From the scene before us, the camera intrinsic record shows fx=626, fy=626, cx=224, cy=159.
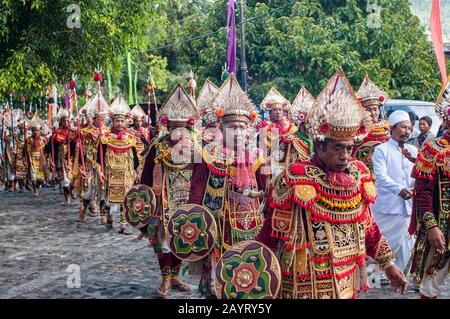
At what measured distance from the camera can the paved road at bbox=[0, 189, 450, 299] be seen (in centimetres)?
674

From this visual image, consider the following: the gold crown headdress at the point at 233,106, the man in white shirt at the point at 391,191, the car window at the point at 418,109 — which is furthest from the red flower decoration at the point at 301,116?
the car window at the point at 418,109

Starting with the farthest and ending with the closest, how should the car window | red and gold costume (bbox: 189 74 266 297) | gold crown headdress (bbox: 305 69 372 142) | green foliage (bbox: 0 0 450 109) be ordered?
the car window, green foliage (bbox: 0 0 450 109), red and gold costume (bbox: 189 74 266 297), gold crown headdress (bbox: 305 69 372 142)

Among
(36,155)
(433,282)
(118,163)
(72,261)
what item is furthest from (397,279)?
(36,155)

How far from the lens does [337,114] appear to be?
3.80 metres

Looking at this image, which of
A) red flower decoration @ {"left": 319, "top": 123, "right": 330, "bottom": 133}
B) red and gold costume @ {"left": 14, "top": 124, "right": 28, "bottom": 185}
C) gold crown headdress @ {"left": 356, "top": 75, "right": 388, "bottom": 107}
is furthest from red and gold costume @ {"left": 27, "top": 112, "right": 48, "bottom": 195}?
red flower decoration @ {"left": 319, "top": 123, "right": 330, "bottom": 133}

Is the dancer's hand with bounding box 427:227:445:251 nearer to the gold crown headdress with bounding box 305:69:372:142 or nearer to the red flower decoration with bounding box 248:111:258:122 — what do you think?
the gold crown headdress with bounding box 305:69:372:142

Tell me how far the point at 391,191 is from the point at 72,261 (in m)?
4.27

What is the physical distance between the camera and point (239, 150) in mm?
5477

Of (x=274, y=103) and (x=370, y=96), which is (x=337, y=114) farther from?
(x=274, y=103)

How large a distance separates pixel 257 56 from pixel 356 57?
2.86m

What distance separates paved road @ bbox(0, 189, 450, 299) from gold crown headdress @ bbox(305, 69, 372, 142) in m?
3.13

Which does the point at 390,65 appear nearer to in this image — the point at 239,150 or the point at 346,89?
the point at 239,150

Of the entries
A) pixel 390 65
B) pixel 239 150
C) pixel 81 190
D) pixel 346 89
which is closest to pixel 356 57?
pixel 390 65

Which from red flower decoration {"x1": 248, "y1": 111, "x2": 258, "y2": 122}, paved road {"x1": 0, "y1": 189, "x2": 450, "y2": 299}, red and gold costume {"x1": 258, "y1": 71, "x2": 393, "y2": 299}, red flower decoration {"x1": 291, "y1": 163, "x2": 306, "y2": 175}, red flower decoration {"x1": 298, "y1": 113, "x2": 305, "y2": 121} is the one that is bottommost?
paved road {"x1": 0, "y1": 189, "x2": 450, "y2": 299}
